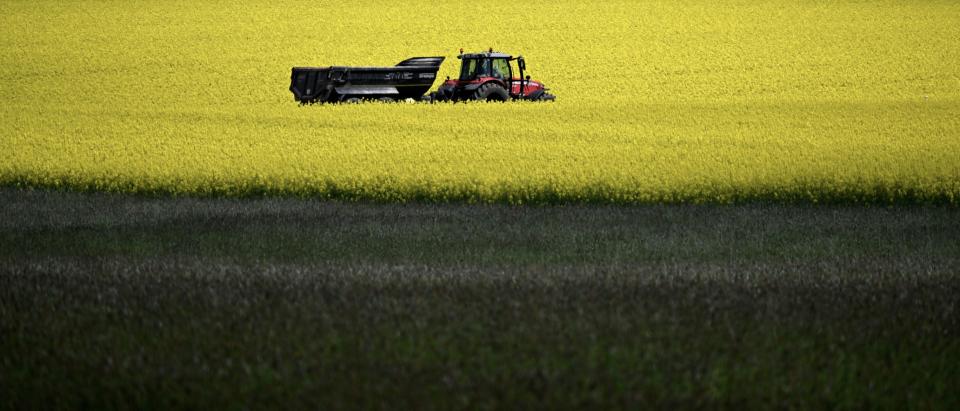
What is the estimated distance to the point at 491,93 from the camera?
90.6 feet

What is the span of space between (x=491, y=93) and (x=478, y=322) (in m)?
21.1

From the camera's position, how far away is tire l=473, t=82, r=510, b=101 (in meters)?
27.5

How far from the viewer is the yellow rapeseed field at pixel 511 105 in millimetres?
18062

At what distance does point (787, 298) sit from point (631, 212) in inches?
307

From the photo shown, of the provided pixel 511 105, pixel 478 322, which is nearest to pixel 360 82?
pixel 511 105

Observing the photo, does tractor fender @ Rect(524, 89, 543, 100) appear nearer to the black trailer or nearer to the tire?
the tire

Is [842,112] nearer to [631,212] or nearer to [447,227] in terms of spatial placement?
[631,212]

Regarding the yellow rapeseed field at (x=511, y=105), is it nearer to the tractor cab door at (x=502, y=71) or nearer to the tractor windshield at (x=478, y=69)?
the tractor cab door at (x=502, y=71)

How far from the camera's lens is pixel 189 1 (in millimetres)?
52875

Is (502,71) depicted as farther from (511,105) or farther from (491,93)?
(511,105)

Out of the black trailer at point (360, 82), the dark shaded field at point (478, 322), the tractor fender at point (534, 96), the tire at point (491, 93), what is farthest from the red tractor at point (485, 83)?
the dark shaded field at point (478, 322)

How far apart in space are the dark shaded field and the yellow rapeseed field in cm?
534

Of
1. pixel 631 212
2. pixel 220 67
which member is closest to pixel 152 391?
pixel 631 212

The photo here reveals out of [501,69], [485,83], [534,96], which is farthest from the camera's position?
[534,96]
